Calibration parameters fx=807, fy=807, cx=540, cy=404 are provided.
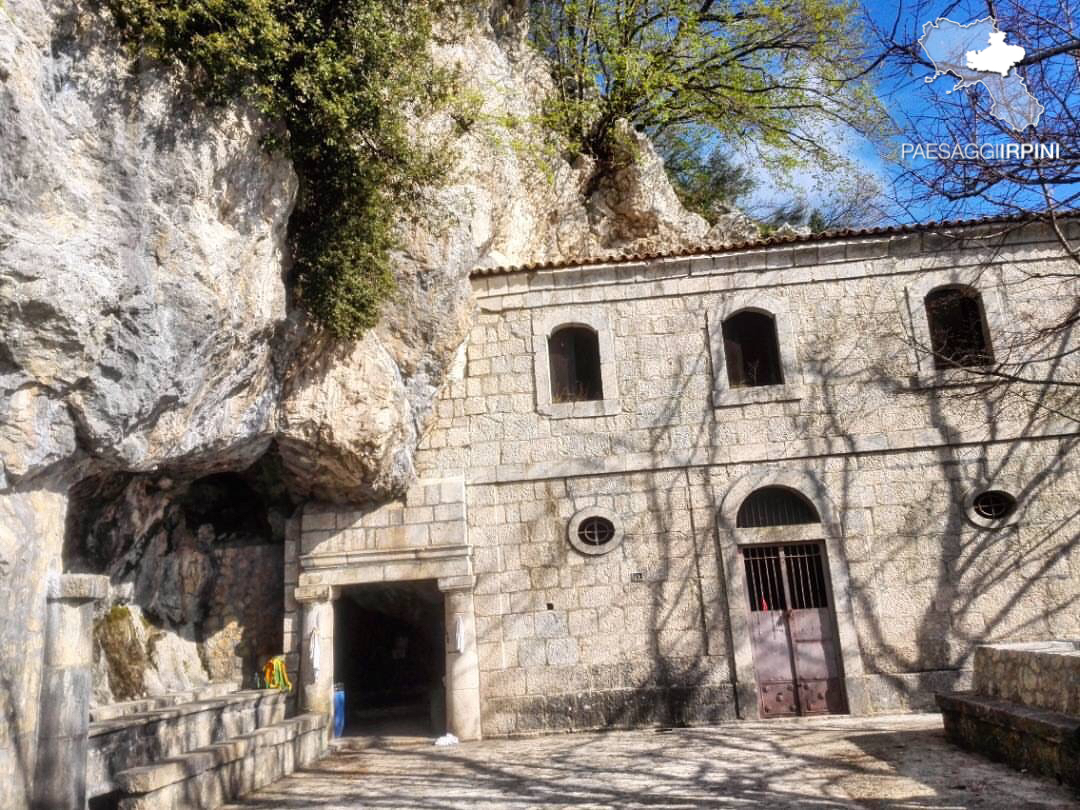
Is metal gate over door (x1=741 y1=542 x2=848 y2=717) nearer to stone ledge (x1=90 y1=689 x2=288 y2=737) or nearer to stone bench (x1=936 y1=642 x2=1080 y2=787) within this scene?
stone bench (x1=936 y1=642 x2=1080 y2=787)

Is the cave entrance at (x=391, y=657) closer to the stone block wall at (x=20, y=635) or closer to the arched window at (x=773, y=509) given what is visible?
the arched window at (x=773, y=509)

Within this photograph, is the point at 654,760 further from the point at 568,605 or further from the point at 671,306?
the point at 671,306

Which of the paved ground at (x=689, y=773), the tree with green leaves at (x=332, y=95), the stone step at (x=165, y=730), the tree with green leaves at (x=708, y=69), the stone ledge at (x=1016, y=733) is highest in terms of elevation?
the tree with green leaves at (x=708, y=69)

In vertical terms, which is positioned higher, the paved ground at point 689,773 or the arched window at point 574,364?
the arched window at point 574,364

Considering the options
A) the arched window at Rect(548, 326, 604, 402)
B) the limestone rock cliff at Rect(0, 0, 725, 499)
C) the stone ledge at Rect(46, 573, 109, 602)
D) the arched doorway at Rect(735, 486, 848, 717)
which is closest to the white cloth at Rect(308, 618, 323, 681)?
the limestone rock cliff at Rect(0, 0, 725, 499)

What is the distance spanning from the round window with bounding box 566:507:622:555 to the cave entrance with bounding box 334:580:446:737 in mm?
2176

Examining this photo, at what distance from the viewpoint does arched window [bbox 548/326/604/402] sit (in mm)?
11305

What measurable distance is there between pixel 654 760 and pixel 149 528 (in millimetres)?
6251

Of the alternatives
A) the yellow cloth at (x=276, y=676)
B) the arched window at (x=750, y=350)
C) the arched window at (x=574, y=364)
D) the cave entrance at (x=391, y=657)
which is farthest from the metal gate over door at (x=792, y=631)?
the yellow cloth at (x=276, y=676)

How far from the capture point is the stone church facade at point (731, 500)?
9906mm

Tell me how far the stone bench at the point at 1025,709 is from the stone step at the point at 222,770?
20.9 feet

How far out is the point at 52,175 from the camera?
5301 mm

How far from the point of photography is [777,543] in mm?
10297

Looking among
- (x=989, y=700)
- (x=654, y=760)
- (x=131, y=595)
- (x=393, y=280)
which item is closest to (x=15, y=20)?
(x=393, y=280)
